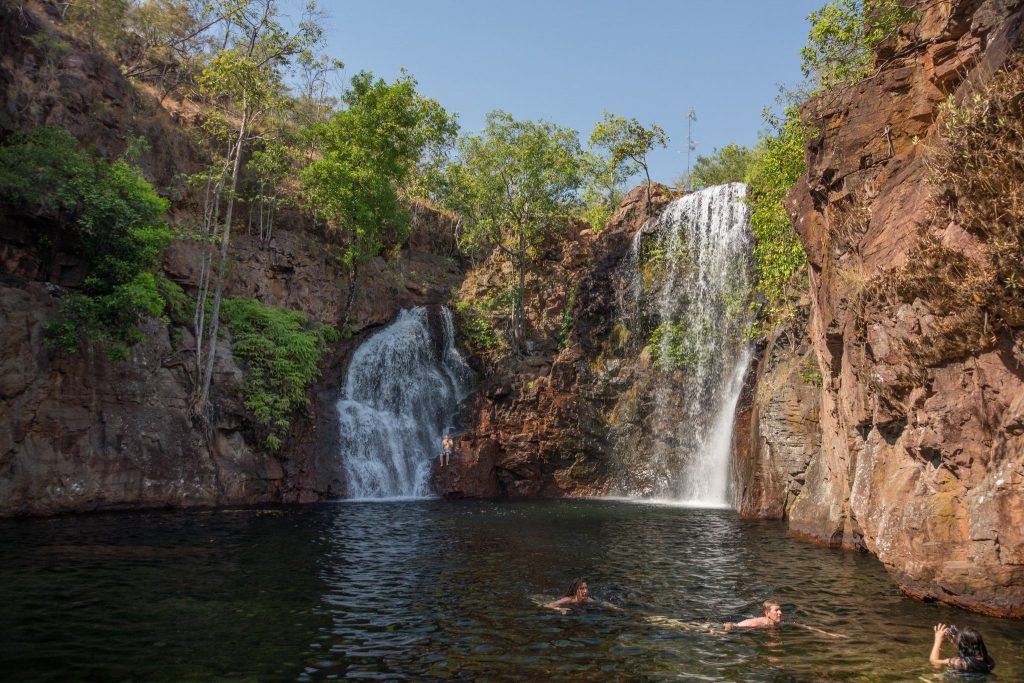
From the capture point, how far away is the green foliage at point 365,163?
33.9 metres

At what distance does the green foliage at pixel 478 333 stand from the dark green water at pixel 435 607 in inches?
686

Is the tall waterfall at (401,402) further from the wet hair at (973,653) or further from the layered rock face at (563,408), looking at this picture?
the wet hair at (973,653)

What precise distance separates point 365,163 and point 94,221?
14194mm

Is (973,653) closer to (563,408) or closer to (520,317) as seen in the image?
(563,408)

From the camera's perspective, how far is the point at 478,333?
3653 centimetres

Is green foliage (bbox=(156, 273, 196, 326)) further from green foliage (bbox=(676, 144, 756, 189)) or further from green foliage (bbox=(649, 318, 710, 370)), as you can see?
green foliage (bbox=(676, 144, 756, 189))

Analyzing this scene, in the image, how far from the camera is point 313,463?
27906 millimetres

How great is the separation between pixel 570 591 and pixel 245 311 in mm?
22966

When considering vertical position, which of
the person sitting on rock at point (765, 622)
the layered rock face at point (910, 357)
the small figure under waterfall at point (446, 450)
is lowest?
the person sitting on rock at point (765, 622)

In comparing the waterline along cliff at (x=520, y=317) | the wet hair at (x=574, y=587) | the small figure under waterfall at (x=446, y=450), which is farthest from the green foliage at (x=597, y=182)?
the wet hair at (x=574, y=587)

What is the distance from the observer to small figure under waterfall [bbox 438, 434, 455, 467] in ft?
99.0

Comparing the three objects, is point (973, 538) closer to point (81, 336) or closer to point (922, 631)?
point (922, 631)

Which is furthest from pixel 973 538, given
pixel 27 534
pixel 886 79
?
pixel 27 534

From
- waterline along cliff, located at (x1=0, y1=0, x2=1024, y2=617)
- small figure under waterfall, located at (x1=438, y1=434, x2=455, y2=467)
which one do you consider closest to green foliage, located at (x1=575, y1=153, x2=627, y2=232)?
waterline along cliff, located at (x1=0, y1=0, x2=1024, y2=617)
